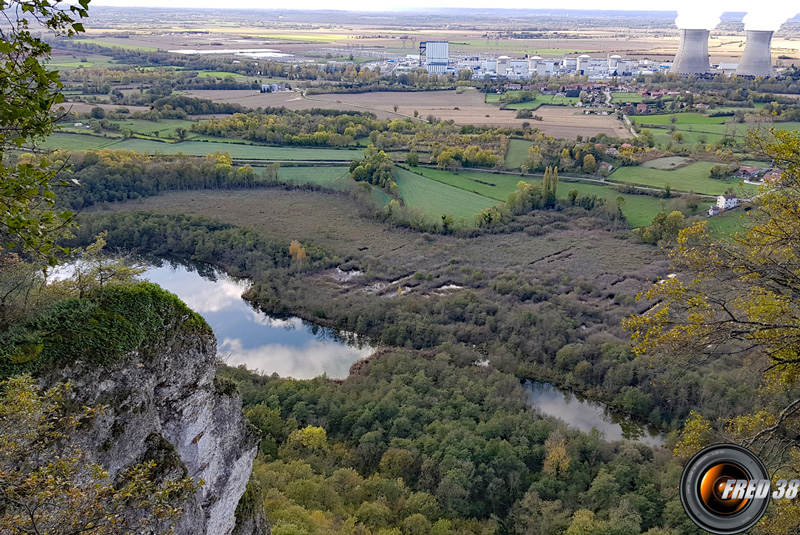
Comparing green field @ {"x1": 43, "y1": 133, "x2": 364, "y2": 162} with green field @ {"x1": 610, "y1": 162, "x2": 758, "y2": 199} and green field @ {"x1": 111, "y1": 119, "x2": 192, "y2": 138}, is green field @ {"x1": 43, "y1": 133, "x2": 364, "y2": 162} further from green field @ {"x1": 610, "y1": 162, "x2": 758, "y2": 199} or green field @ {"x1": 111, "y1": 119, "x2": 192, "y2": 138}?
Result: green field @ {"x1": 610, "y1": 162, "x2": 758, "y2": 199}

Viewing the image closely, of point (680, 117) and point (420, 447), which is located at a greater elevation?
point (680, 117)

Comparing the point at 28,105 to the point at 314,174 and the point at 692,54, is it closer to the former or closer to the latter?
the point at 314,174

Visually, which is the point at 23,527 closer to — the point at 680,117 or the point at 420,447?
the point at 420,447

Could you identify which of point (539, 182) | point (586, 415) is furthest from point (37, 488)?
point (539, 182)

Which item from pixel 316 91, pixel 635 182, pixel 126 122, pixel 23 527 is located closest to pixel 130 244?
pixel 126 122

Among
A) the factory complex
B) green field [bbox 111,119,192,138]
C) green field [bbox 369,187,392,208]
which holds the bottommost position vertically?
green field [bbox 369,187,392,208]

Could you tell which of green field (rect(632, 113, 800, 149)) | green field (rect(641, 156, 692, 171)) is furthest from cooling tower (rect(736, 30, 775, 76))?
green field (rect(641, 156, 692, 171))

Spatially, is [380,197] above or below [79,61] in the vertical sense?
below
